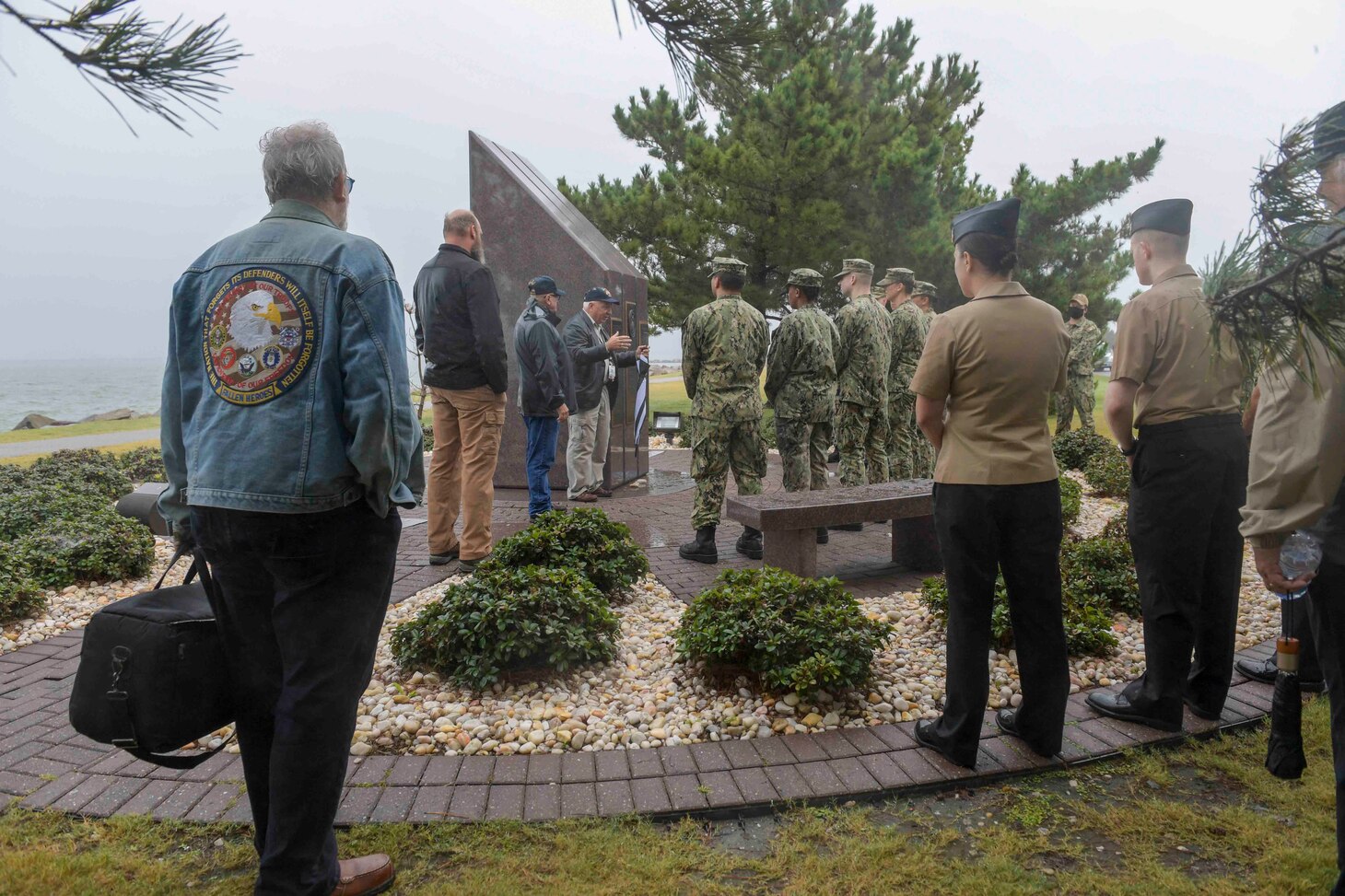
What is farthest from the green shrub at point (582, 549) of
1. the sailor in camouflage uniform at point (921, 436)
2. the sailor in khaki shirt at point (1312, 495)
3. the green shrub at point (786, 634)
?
the sailor in camouflage uniform at point (921, 436)

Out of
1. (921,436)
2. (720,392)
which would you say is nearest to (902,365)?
(921,436)

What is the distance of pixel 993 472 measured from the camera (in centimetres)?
307

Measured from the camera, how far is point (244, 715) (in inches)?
92.2

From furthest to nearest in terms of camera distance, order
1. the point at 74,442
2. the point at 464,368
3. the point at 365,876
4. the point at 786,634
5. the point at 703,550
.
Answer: the point at 74,442
the point at 703,550
the point at 464,368
the point at 786,634
the point at 365,876

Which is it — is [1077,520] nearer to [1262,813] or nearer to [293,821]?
[1262,813]

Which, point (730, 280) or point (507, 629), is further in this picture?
point (730, 280)

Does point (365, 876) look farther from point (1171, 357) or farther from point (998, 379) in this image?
point (1171, 357)

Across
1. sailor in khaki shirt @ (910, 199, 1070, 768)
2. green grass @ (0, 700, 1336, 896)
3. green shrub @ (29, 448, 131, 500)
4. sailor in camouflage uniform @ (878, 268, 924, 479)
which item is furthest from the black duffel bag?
green shrub @ (29, 448, 131, 500)

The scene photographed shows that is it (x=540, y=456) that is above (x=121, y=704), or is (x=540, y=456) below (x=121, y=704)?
above

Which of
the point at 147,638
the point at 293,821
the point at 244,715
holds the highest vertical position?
the point at 147,638

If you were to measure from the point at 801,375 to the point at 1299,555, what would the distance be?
4.66m

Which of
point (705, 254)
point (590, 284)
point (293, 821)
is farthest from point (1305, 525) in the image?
point (705, 254)

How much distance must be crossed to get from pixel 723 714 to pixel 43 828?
2442 mm

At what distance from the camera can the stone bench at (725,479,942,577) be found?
521 cm
